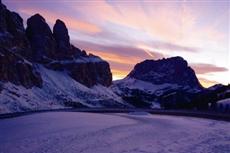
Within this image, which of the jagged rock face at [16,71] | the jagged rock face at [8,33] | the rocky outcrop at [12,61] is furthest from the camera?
the jagged rock face at [8,33]

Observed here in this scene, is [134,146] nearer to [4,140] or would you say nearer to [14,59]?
[4,140]

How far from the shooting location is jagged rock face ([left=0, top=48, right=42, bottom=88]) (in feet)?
514

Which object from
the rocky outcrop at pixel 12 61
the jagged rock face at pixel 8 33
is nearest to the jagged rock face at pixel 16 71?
the rocky outcrop at pixel 12 61

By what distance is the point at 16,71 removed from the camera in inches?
6678

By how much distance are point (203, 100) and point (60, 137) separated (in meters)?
142

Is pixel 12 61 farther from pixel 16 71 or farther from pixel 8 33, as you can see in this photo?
pixel 8 33

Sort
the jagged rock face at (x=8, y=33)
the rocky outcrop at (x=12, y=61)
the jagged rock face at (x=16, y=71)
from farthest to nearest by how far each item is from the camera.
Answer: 1. the jagged rock face at (x=8, y=33)
2. the rocky outcrop at (x=12, y=61)
3. the jagged rock face at (x=16, y=71)

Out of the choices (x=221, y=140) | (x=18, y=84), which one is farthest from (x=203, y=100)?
(x=221, y=140)

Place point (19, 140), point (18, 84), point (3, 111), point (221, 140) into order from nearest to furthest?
point (19, 140) < point (221, 140) < point (3, 111) < point (18, 84)

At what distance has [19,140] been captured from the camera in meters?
37.2

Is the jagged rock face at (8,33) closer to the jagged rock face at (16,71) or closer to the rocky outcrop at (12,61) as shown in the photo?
the rocky outcrop at (12,61)

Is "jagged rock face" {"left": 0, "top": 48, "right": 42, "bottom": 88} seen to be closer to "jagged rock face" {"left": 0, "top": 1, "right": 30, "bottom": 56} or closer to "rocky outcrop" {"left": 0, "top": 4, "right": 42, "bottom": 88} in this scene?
"rocky outcrop" {"left": 0, "top": 4, "right": 42, "bottom": 88}

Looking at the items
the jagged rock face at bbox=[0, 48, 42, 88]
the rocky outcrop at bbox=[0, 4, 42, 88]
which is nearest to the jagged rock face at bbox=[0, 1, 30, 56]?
the rocky outcrop at bbox=[0, 4, 42, 88]

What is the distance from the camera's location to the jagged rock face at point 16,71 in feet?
514
